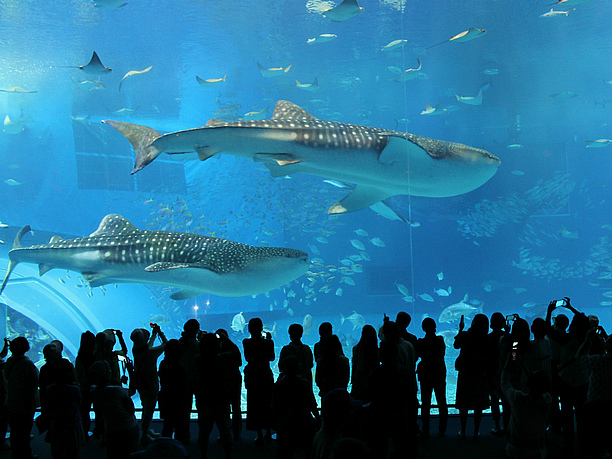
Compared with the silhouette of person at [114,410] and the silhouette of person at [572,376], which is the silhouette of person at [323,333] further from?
the silhouette of person at [572,376]

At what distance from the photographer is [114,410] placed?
262 centimetres

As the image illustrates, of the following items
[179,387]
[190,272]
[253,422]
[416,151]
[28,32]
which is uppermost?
[28,32]

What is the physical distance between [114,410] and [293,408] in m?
1.10

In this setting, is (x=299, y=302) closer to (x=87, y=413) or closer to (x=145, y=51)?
(x=145, y=51)

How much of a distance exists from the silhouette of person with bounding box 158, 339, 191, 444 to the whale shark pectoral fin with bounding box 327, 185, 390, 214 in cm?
364

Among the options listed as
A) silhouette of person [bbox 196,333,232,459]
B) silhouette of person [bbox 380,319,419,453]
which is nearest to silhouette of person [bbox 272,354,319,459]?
silhouette of person [bbox 196,333,232,459]

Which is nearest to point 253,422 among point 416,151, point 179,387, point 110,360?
point 179,387

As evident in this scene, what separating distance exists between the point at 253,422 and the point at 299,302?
20819 mm

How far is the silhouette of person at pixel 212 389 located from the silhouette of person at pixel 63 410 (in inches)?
30.3

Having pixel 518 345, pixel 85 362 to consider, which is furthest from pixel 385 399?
pixel 85 362

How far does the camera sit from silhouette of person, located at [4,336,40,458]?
10.2ft

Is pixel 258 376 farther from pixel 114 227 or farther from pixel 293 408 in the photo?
pixel 114 227

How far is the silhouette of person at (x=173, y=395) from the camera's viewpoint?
314 centimetres

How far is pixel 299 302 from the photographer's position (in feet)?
78.7
